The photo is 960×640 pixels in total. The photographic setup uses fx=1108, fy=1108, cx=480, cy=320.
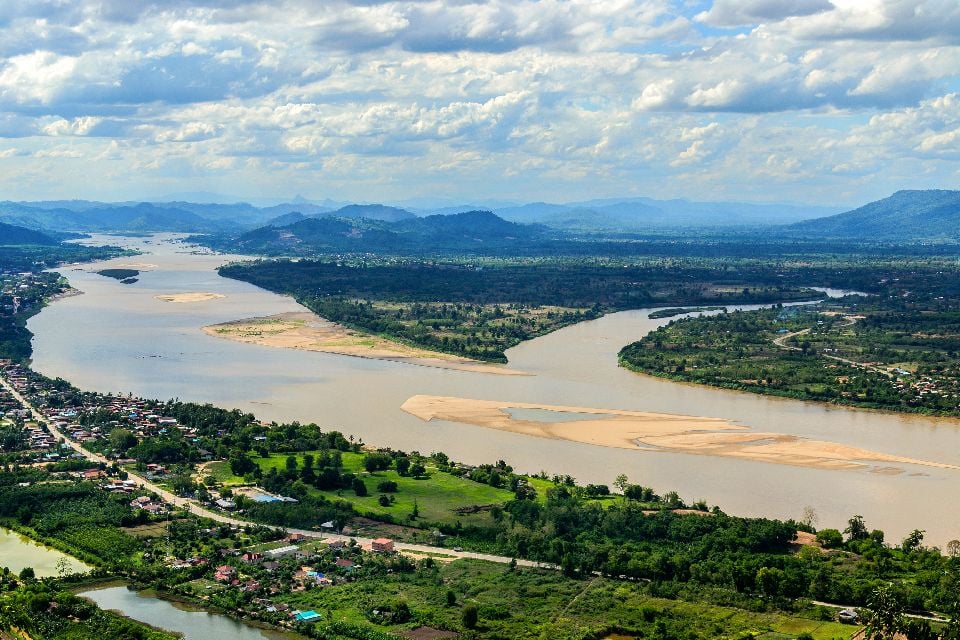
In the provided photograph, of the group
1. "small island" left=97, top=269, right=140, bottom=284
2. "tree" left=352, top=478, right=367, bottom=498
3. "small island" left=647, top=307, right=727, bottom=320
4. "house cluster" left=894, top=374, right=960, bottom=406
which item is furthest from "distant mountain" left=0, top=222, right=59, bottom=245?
"tree" left=352, top=478, right=367, bottom=498

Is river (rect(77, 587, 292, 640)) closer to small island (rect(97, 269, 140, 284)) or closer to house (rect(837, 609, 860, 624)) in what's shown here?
house (rect(837, 609, 860, 624))

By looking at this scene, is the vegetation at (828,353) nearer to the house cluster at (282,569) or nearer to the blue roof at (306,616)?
the house cluster at (282,569)

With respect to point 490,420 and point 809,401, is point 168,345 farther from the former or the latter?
point 809,401

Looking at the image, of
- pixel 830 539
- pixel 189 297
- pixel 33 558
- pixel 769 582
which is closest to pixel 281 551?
pixel 33 558

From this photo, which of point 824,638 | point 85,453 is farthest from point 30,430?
point 824,638

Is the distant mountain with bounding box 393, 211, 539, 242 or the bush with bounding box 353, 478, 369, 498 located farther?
the distant mountain with bounding box 393, 211, 539, 242

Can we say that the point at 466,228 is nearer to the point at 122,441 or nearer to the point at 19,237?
the point at 19,237
